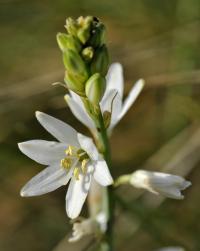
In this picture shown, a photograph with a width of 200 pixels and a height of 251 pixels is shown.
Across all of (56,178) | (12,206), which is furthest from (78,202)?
A: (12,206)

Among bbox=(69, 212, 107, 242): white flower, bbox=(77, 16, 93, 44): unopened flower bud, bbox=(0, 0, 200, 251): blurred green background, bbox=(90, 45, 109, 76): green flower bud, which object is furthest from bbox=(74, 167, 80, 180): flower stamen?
bbox=(0, 0, 200, 251): blurred green background

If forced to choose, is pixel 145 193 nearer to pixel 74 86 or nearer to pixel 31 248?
pixel 31 248

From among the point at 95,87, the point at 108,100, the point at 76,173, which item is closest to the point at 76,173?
the point at 76,173

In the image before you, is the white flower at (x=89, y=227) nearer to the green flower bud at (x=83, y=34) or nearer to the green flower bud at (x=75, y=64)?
the green flower bud at (x=75, y=64)

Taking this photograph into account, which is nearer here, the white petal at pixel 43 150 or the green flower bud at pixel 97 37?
the green flower bud at pixel 97 37

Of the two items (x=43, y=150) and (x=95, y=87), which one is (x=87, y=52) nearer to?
(x=95, y=87)

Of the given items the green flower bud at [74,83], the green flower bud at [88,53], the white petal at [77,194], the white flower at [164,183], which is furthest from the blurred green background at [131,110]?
the green flower bud at [88,53]

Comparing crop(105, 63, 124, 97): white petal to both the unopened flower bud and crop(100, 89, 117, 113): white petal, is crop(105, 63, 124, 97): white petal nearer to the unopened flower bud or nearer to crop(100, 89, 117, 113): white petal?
crop(100, 89, 117, 113): white petal
